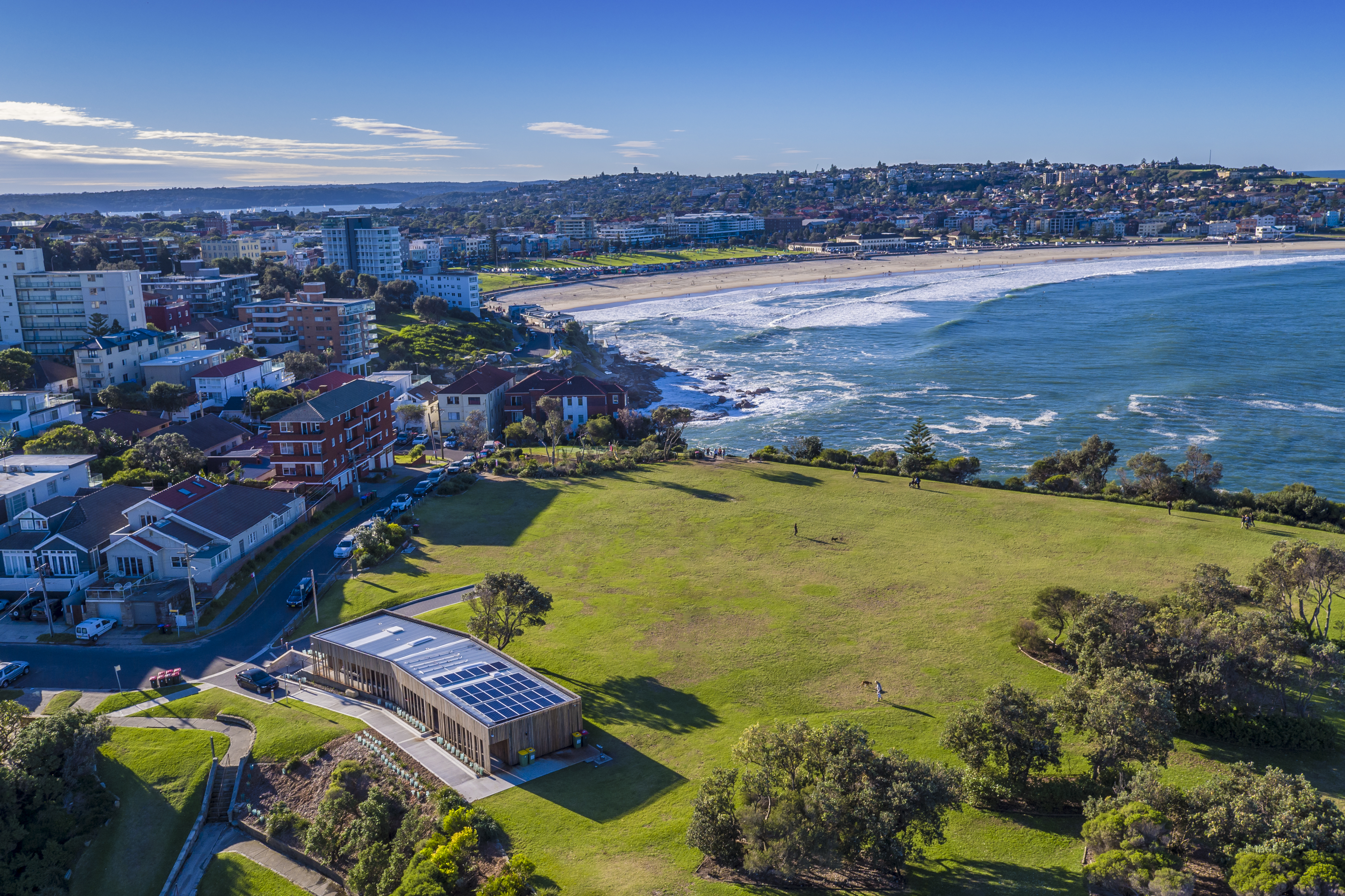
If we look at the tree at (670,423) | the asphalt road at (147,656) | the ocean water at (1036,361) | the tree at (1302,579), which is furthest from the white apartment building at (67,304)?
the tree at (1302,579)

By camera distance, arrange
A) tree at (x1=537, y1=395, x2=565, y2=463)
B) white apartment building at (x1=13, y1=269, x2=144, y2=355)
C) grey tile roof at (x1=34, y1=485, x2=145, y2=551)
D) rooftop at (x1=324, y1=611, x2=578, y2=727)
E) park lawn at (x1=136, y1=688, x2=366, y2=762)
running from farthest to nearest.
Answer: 1. white apartment building at (x1=13, y1=269, x2=144, y2=355)
2. tree at (x1=537, y1=395, x2=565, y2=463)
3. grey tile roof at (x1=34, y1=485, x2=145, y2=551)
4. park lawn at (x1=136, y1=688, x2=366, y2=762)
5. rooftop at (x1=324, y1=611, x2=578, y2=727)

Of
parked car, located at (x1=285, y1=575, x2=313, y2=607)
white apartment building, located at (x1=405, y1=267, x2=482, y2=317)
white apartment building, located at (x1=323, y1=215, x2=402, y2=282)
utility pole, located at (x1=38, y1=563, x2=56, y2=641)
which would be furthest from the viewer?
white apartment building, located at (x1=323, y1=215, x2=402, y2=282)

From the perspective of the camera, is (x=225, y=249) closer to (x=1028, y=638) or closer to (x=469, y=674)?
(x=469, y=674)

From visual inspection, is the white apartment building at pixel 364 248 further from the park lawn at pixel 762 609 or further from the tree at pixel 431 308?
the park lawn at pixel 762 609

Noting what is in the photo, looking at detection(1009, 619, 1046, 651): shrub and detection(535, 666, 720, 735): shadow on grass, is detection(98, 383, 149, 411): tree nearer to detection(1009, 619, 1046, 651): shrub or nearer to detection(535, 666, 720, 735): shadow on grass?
detection(535, 666, 720, 735): shadow on grass

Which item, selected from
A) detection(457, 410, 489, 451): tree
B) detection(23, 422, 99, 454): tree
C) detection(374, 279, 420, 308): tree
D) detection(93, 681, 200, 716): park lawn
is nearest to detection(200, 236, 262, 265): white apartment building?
detection(374, 279, 420, 308): tree

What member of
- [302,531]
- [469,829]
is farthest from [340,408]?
[469,829]

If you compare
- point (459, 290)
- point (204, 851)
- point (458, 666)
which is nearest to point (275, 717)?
point (204, 851)
